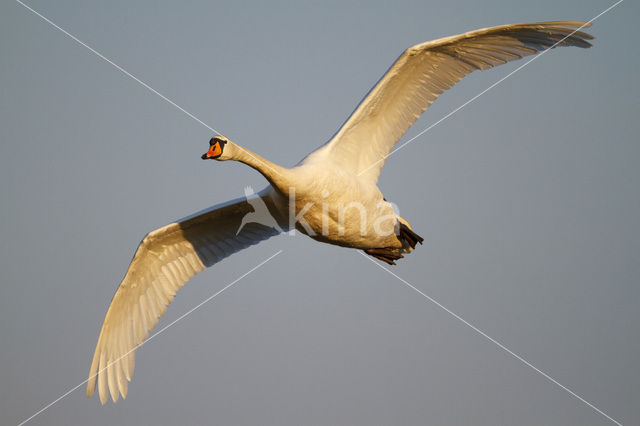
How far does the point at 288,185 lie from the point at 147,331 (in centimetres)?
464

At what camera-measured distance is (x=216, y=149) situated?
1143 cm

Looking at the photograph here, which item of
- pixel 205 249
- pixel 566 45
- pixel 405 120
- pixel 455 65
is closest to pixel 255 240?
pixel 205 249

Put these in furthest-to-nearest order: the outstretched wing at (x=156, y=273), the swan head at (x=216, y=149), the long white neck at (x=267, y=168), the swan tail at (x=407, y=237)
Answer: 1. the swan tail at (x=407, y=237)
2. the outstretched wing at (x=156, y=273)
3. the long white neck at (x=267, y=168)
4. the swan head at (x=216, y=149)

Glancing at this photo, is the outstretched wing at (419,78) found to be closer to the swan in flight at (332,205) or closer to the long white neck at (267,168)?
the swan in flight at (332,205)

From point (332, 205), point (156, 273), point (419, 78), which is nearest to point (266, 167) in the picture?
point (332, 205)

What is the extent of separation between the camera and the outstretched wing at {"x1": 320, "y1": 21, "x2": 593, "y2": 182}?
13570 millimetres

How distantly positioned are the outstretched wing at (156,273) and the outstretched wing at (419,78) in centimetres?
212

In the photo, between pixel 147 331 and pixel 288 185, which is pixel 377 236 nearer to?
pixel 288 185

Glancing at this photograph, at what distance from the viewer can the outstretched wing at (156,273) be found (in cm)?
1458

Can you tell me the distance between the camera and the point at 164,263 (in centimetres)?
1534

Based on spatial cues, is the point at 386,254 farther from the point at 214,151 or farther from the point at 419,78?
the point at 214,151

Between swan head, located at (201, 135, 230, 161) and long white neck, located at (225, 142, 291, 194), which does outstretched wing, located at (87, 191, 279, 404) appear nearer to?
long white neck, located at (225, 142, 291, 194)

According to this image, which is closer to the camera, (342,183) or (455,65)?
(342,183)

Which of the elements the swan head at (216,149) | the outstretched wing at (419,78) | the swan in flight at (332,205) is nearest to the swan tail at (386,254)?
the swan in flight at (332,205)
